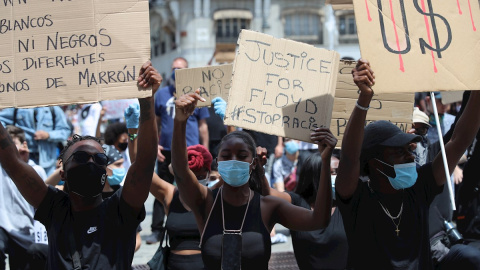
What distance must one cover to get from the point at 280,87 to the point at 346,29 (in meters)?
34.3

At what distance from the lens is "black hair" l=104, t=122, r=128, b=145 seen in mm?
6875

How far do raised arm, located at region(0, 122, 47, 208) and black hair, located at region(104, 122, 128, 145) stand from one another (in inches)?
139

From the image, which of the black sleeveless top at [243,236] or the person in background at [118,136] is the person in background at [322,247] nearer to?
the black sleeveless top at [243,236]

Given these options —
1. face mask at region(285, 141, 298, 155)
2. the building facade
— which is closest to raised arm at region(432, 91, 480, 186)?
face mask at region(285, 141, 298, 155)

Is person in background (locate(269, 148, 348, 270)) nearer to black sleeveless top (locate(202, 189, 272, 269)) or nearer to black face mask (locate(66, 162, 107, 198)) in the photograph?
black sleeveless top (locate(202, 189, 272, 269))

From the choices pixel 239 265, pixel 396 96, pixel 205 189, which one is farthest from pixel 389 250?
pixel 396 96

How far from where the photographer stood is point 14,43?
346 centimetres

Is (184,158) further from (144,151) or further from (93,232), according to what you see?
(93,232)

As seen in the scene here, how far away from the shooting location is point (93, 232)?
10.4 feet

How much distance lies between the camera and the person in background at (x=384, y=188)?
320cm

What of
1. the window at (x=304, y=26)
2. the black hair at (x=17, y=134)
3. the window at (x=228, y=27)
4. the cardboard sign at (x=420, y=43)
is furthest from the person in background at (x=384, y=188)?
the window at (x=228, y=27)

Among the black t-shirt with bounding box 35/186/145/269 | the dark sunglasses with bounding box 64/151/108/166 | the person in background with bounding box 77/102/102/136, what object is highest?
the dark sunglasses with bounding box 64/151/108/166

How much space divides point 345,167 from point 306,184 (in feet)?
5.45

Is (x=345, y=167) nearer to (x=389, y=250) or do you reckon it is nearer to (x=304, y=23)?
(x=389, y=250)
